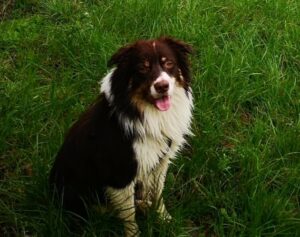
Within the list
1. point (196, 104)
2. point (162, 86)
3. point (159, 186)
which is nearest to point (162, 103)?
point (162, 86)

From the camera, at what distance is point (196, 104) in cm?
390

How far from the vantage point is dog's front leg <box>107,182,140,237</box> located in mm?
2883

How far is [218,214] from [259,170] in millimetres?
409

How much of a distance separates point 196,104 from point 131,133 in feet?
4.07

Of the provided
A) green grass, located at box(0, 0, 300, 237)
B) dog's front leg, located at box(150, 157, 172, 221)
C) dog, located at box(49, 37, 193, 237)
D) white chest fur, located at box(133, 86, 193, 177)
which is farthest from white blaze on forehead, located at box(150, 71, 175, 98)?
green grass, located at box(0, 0, 300, 237)

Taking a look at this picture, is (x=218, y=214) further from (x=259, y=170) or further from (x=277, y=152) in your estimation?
(x=277, y=152)

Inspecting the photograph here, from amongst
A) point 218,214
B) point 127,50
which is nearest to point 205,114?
point 218,214

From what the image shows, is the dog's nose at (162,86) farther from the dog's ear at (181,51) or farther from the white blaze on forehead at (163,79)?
the dog's ear at (181,51)

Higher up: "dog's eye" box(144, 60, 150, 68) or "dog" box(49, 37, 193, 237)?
"dog's eye" box(144, 60, 150, 68)

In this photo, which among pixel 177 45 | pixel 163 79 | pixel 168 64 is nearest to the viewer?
pixel 163 79

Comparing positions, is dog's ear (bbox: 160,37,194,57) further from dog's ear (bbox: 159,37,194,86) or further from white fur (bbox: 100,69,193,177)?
white fur (bbox: 100,69,193,177)

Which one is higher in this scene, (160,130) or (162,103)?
(162,103)

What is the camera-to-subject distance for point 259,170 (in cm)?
333

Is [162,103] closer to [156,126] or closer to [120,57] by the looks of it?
[156,126]
